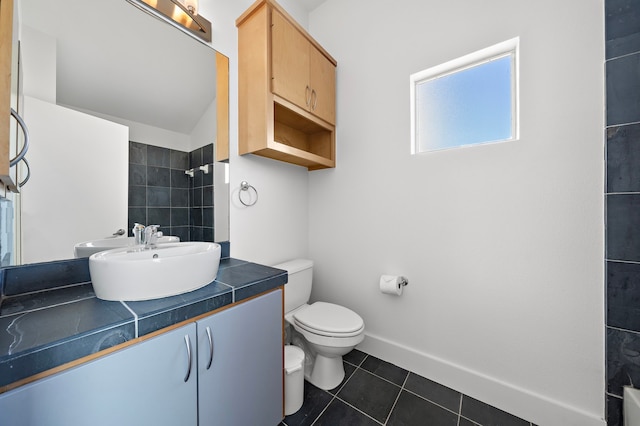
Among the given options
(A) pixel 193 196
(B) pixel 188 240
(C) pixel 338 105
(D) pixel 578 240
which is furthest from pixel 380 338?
(C) pixel 338 105

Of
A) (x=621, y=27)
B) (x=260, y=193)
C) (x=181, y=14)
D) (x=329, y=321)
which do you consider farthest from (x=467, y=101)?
(x=181, y=14)

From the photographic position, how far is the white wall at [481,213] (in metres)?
1.18

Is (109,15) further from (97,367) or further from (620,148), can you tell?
(620,148)

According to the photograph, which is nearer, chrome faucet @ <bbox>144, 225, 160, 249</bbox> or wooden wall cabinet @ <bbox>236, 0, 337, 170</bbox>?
chrome faucet @ <bbox>144, 225, 160, 249</bbox>

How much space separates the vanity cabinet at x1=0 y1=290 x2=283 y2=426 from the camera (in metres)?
0.60

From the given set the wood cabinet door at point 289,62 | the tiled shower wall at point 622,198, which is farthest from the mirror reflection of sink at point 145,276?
the tiled shower wall at point 622,198

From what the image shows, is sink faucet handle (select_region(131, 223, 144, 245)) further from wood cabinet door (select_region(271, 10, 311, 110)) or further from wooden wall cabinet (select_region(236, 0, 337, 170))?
wood cabinet door (select_region(271, 10, 311, 110))

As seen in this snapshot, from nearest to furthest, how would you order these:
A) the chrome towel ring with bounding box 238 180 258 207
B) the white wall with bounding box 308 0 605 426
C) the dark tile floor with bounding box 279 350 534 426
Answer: the white wall with bounding box 308 0 605 426
the dark tile floor with bounding box 279 350 534 426
the chrome towel ring with bounding box 238 180 258 207

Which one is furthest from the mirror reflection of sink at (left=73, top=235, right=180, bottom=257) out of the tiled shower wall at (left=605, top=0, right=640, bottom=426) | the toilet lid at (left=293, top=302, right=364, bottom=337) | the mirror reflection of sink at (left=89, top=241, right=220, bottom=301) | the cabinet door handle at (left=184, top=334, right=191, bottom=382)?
the tiled shower wall at (left=605, top=0, right=640, bottom=426)

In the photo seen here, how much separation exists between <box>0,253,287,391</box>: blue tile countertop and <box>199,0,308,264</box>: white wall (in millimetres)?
521

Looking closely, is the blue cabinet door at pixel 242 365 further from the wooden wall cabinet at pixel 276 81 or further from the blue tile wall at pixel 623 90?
the blue tile wall at pixel 623 90

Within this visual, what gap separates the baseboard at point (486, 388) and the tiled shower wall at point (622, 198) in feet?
→ 0.54

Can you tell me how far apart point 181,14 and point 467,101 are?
1.76 metres

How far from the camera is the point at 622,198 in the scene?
1057mm
